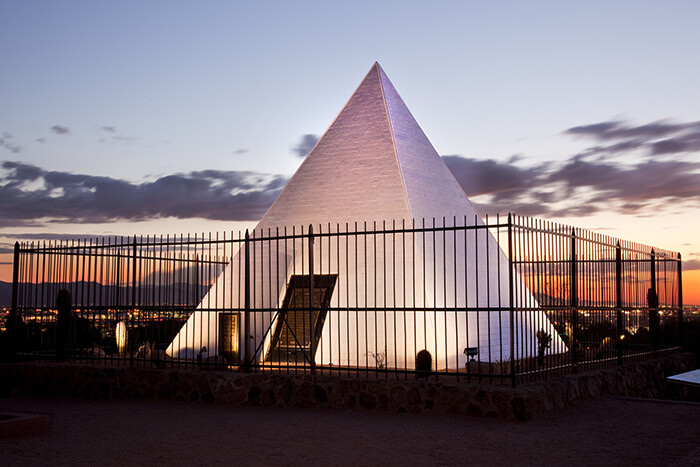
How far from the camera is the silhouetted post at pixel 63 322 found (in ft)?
44.8

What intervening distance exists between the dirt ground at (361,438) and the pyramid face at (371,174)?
285 inches

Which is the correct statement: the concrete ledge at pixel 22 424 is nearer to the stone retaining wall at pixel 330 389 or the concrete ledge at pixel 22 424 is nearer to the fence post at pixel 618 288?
the stone retaining wall at pixel 330 389

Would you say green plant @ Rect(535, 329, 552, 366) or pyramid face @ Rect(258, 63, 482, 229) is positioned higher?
pyramid face @ Rect(258, 63, 482, 229)

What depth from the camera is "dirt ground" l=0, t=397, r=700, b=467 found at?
6922 millimetres

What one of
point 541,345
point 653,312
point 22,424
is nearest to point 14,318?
point 22,424

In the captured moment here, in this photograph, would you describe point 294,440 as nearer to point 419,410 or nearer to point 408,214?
point 419,410

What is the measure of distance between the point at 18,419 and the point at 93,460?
6.32ft

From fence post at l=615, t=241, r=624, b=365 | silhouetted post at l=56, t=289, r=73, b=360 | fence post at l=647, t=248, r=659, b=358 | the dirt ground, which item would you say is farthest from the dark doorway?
fence post at l=647, t=248, r=659, b=358

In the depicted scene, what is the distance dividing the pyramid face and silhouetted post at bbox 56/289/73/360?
195 inches

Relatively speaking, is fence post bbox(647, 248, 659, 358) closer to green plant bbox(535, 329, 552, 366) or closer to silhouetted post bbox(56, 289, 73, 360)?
green plant bbox(535, 329, 552, 366)

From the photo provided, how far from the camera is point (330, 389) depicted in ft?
33.0

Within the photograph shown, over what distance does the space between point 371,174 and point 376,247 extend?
202cm

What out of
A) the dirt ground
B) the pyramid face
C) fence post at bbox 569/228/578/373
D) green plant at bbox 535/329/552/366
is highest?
the pyramid face

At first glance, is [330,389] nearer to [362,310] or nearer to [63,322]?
[362,310]
